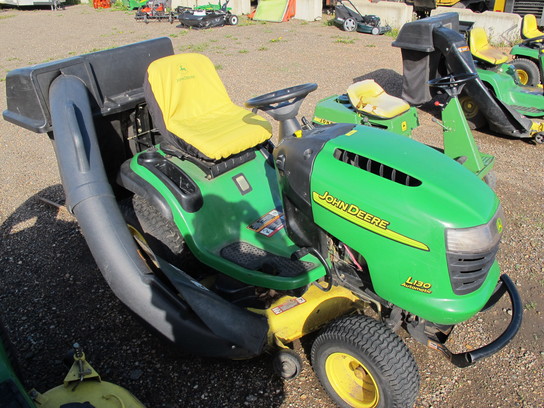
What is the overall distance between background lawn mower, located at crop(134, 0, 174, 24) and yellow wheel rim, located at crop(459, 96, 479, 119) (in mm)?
A: 10245

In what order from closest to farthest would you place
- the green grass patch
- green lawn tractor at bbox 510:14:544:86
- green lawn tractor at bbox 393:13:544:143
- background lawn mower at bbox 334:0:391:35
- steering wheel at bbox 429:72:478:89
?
steering wheel at bbox 429:72:478:89, green lawn tractor at bbox 393:13:544:143, green lawn tractor at bbox 510:14:544:86, the green grass patch, background lawn mower at bbox 334:0:391:35

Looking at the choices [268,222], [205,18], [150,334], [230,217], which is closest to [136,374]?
[150,334]

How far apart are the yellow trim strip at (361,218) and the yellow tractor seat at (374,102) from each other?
90.0 inches

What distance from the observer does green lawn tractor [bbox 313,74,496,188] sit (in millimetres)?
3975

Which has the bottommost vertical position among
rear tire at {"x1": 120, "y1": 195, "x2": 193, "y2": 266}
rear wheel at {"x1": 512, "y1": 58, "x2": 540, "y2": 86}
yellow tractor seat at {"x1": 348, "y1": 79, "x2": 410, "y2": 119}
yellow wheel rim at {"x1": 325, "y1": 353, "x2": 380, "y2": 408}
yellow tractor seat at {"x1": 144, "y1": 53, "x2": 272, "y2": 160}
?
yellow wheel rim at {"x1": 325, "y1": 353, "x2": 380, "y2": 408}

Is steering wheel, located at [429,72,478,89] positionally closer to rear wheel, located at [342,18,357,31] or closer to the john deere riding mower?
the john deere riding mower

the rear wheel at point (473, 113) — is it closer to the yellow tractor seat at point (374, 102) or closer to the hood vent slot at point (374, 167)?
the yellow tractor seat at point (374, 102)

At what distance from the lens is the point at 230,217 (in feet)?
9.21

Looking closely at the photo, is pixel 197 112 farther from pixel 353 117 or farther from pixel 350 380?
pixel 350 380

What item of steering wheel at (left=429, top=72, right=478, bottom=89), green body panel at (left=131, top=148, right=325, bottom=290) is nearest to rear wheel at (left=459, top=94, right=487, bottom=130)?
steering wheel at (left=429, top=72, right=478, bottom=89)

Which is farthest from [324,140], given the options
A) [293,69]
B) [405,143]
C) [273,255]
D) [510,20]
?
[510,20]

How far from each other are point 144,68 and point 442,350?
2.59 meters

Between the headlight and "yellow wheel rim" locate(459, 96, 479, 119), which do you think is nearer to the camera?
the headlight

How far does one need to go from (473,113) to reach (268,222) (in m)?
4.06
